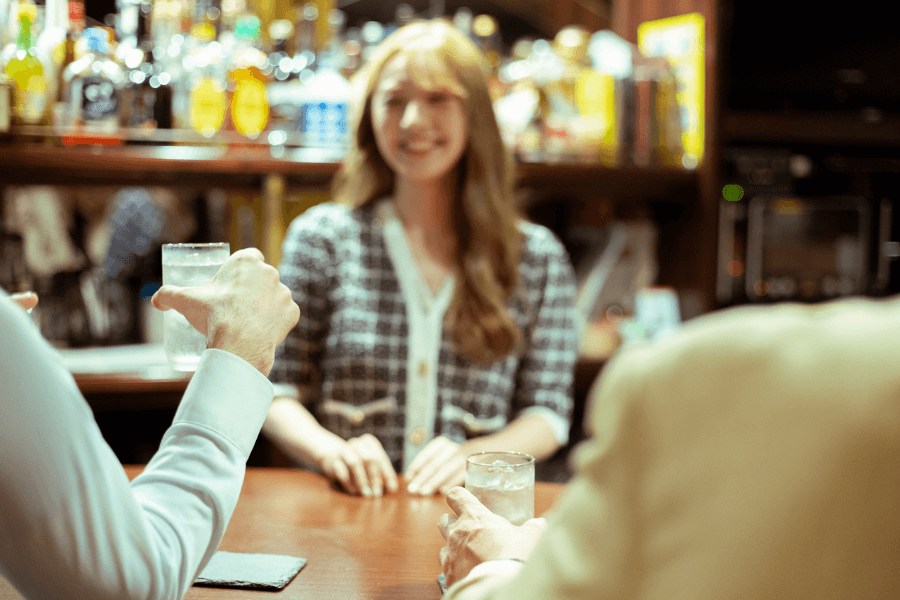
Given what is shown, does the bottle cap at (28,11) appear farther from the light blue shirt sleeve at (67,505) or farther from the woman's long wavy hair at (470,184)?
the light blue shirt sleeve at (67,505)

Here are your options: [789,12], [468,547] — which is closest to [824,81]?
[789,12]

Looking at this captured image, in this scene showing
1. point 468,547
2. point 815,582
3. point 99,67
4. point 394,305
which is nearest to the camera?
point 815,582

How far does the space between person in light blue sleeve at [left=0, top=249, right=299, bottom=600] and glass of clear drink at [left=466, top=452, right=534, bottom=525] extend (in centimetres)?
29

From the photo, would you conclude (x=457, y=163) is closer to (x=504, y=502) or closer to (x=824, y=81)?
(x=504, y=502)

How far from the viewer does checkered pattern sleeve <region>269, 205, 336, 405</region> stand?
5.43 ft

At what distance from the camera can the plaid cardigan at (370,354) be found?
5.49 ft

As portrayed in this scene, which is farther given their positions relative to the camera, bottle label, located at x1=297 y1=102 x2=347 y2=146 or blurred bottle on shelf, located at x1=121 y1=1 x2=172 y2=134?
bottle label, located at x1=297 y1=102 x2=347 y2=146

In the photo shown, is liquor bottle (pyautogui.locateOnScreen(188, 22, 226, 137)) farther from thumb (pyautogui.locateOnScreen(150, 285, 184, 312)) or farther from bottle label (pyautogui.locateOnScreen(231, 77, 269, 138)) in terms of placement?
thumb (pyautogui.locateOnScreen(150, 285, 184, 312))

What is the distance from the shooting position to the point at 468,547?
0.77 metres

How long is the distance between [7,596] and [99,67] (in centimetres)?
130

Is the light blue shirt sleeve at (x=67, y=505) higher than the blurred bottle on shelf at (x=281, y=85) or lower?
lower

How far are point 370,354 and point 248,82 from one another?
778mm

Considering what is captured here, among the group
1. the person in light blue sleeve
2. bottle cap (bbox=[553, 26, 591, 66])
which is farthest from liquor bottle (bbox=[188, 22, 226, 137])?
the person in light blue sleeve

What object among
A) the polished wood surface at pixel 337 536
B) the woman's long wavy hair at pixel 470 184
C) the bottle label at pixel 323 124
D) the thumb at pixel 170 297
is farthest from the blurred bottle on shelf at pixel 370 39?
the thumb at pixel 170 297
